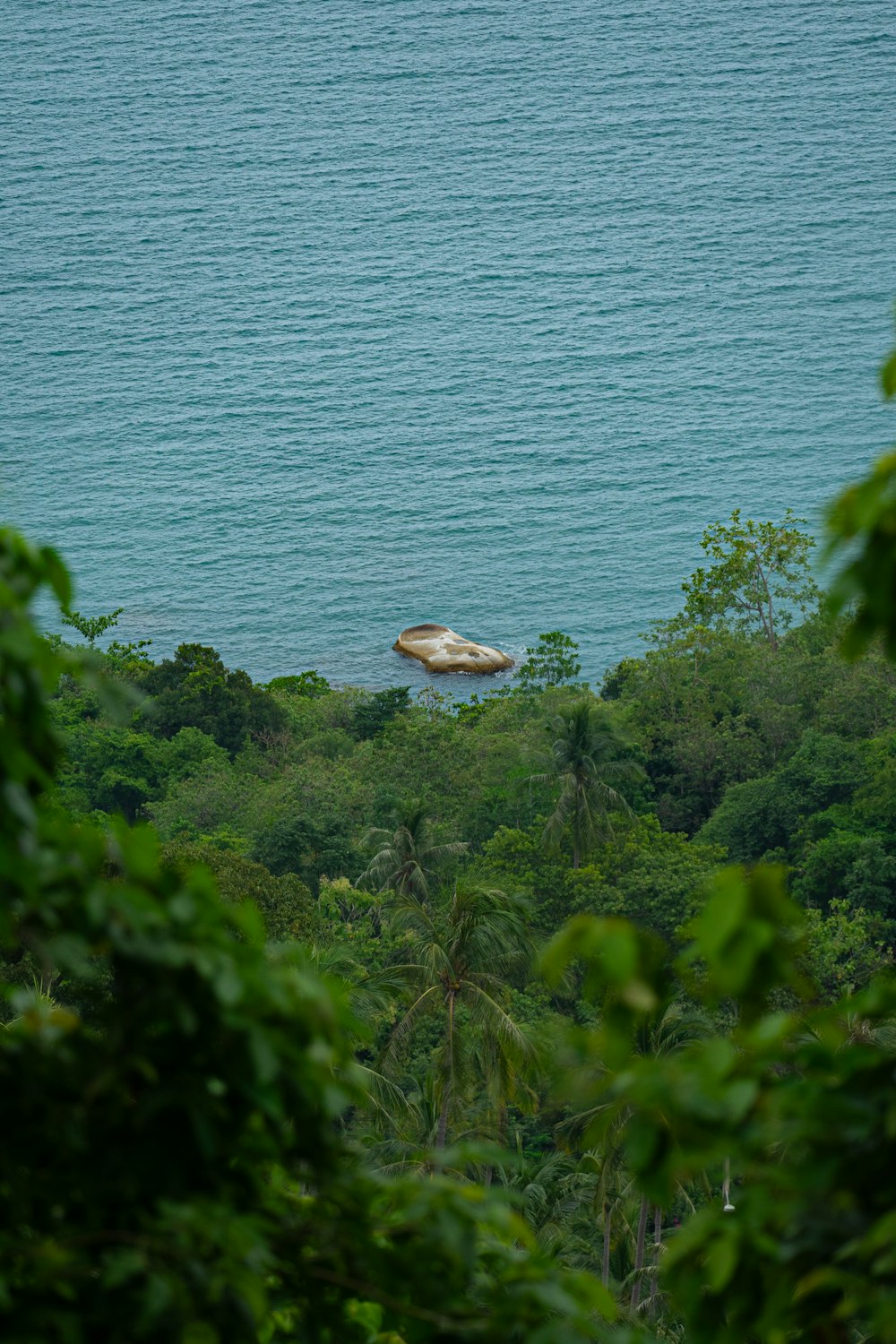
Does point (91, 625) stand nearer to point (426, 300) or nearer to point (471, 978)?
point (471, 978)

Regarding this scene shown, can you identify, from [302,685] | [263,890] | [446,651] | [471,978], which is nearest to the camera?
[471,978]

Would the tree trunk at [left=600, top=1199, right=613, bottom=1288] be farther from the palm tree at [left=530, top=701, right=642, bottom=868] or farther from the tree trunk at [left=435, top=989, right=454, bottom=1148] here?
the palm tree at [left=530, top=701, right=642, bottom=868]

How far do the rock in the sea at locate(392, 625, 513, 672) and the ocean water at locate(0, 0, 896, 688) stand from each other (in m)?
1.30

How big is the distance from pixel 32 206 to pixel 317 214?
90.3 feet

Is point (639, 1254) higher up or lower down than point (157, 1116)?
lower down

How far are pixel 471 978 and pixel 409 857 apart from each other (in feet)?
30.4

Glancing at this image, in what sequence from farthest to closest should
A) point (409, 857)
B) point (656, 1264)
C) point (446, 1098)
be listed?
point (409, 857)
point (656, 1264)
point (446, 1098)

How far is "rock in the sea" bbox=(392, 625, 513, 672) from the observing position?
67438 mm

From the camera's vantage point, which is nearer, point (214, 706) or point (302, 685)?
point (214, 706)

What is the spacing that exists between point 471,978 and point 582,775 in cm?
1199

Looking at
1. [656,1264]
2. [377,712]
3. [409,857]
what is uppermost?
[377,712]

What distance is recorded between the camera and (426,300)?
12206cm

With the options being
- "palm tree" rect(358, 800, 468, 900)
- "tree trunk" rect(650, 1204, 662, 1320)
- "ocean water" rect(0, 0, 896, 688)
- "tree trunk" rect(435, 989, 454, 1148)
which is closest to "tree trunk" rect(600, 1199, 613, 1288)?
"tree trunk" rect(650, 1204, 662, 1320)

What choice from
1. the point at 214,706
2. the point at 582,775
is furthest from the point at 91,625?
the point at 582,775
